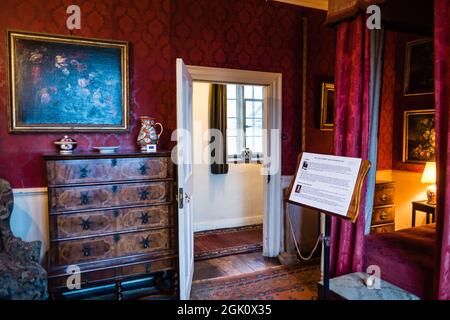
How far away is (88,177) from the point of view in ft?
8.47

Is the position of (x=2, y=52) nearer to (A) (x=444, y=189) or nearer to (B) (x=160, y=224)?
(B) (x=160, y=224)

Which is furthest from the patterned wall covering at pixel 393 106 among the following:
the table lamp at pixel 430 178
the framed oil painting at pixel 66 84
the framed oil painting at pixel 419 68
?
the framed oil painting at pixel 66 84

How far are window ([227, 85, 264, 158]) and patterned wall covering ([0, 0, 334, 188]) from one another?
1454 millimetres

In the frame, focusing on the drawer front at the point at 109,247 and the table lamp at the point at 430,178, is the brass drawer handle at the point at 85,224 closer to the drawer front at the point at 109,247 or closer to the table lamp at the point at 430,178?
the drawer front at the point at 109,247

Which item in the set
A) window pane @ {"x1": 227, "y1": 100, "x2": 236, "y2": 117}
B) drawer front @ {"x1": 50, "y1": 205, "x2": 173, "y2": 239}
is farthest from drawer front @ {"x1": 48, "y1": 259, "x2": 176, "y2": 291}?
window pane @ {"x1": 227, "y1": 100, "x2": 236, "y2": 117}

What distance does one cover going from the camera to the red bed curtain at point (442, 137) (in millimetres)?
1871

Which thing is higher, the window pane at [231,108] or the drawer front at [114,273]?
the window pane at [231,108]

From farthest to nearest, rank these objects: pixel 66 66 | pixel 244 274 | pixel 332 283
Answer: pixel 244 274
pixel 66 66
pixel 332 283

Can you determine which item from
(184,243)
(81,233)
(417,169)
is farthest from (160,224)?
(417,169)

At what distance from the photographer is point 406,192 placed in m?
4.28

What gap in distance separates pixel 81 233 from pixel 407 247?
246cm

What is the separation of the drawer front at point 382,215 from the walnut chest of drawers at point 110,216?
87.1 inches

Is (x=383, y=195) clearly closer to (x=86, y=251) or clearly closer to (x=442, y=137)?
(x=442, y=137)

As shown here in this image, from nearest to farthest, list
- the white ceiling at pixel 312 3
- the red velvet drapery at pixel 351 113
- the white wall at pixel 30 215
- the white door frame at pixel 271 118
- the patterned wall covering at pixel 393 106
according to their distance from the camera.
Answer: the red velvet drapery at pixel 351 113 → the white wall at pixel 30 215 → the white door frame at pixel 271 118 → the white ceiling at pixel 312 3 → the patterned wall covering at pixel 393 106
